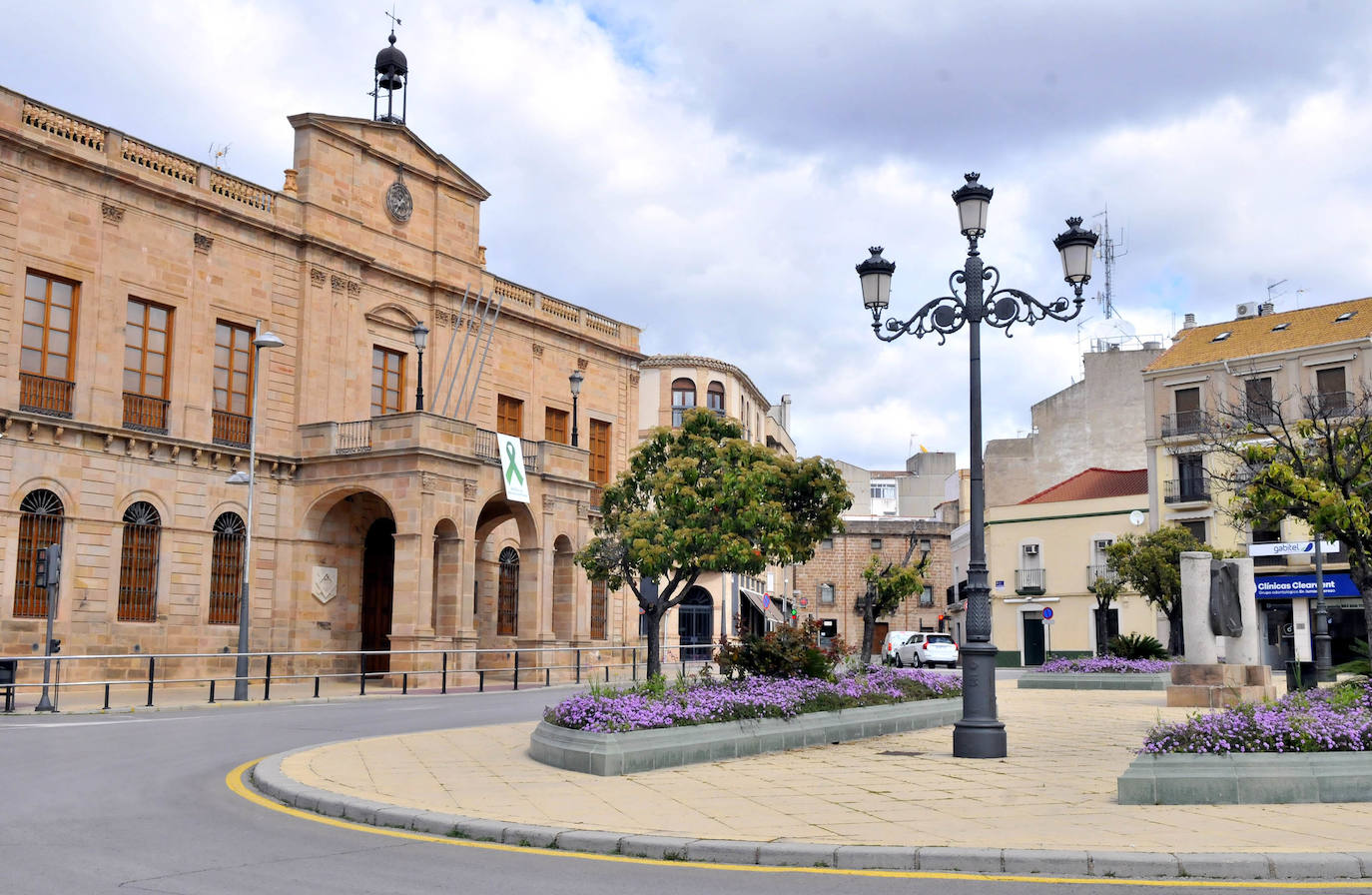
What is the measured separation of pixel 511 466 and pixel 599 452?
10.9m

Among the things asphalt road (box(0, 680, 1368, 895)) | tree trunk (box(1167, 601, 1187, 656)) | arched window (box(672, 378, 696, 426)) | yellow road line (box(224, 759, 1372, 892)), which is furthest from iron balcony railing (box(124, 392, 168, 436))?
arched window (box(672, 378, 696, 426))

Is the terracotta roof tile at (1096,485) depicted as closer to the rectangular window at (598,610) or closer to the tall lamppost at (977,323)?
the rectangular window at (598,610)

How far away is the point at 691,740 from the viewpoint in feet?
42.2

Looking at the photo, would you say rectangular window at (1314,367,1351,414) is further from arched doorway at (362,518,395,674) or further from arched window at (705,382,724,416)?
arched doorway at (362,518,395,674)

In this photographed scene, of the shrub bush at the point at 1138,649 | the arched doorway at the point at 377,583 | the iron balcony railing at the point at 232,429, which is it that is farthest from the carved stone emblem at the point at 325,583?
the shrub bush at the point at 1138,649

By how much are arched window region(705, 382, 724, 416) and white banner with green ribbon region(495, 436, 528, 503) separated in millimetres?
24838

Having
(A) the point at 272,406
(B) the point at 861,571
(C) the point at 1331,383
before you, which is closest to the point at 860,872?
(A) the point at 272,406

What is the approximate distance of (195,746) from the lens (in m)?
15.2

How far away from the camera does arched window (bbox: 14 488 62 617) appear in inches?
1032

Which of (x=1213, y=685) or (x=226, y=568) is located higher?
(x=226, y=568)

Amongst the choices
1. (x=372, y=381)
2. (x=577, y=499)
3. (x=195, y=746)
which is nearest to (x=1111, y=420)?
(x=577, y=499)

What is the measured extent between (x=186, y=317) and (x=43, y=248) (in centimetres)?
384

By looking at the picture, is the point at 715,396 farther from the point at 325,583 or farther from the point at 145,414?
the point at 145,414

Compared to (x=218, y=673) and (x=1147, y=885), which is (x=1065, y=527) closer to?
(x=218, y=673)
